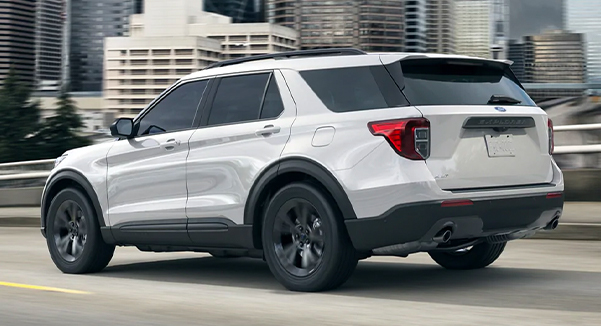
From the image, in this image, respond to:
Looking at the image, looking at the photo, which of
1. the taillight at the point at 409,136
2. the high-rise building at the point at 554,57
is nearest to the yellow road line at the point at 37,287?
the taillight at the point at 409,136

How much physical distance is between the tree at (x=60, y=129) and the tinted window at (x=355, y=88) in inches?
2948

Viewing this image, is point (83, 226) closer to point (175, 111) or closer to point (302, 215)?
point (175, 111)

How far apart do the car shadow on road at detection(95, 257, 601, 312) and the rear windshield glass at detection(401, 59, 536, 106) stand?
1361 millimetres

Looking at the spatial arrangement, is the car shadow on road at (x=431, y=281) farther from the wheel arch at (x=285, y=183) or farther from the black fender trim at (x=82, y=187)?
the wheel arch at (x=285, y=183)

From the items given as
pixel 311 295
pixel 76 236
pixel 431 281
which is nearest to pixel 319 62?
pixel 311 295

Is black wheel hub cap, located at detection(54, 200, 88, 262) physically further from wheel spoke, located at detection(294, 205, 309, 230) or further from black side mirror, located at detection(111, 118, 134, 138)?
wheel spoke, located at detection(294, 205, 309, 230)

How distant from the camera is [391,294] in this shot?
695 centimetres

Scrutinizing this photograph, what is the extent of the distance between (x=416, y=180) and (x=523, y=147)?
110 centimetres

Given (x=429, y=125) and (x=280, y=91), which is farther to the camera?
(x=280, y=91)

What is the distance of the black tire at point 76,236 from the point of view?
8.88 metres

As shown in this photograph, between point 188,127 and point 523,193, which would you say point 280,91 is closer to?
point 188,127

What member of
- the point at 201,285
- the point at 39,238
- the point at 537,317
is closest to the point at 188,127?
the point at 201,285

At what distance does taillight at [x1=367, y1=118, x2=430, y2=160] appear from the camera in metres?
6.51

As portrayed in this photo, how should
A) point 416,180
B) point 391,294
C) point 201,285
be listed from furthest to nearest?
point 201,285 < point 391,294 < point 416,180
